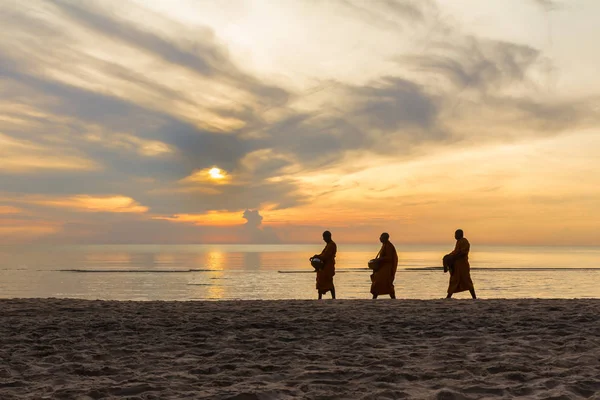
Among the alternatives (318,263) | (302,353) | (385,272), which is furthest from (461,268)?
(302,353)

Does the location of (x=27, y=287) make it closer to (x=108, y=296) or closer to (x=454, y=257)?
(x=108, y=296)

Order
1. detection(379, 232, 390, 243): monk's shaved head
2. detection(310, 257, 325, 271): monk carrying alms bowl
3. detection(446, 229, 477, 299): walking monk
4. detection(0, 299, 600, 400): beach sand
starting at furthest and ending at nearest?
→ detection(310, 257, 325, 271): monk carrying alms bowl
detection(446, 229, 477, 299): walking monk
detection(379, 232, 390, 243): monk's shaved head
detection(0, 299, 600, 400): beach sand

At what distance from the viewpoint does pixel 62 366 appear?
20.6 ft

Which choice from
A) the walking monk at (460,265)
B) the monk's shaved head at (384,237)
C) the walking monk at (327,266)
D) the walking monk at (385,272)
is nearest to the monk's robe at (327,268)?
the walking monk at (327,266)

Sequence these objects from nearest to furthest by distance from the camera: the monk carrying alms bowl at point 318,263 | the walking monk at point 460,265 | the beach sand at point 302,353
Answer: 1. the beach sand at point 302,353
2. the walking monk at point 460,265
3. the monk carrying alms bowl at point 318,263

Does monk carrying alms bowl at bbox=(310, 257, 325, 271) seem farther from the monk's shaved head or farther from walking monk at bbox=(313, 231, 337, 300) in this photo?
the monk's shaved head

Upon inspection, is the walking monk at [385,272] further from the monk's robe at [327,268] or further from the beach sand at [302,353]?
the beach sand at [302,353]

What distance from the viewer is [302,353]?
22.8 feet

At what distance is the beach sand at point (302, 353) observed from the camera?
5191 millimetres

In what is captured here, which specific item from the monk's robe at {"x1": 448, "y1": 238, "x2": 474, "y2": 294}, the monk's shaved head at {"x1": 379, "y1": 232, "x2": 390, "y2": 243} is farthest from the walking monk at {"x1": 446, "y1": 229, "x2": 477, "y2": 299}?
the monk's shaved head at {"x1": 379, "y1": 232, "x2": 390, "y2": 243}

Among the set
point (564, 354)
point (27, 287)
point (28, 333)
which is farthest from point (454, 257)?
point (27, 287)

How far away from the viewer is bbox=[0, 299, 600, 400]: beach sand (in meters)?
5.19

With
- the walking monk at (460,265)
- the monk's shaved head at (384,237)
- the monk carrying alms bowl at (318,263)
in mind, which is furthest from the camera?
the monk carrying alms bowl at (318,263)

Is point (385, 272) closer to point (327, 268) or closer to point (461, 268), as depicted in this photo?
point (327, 268)
